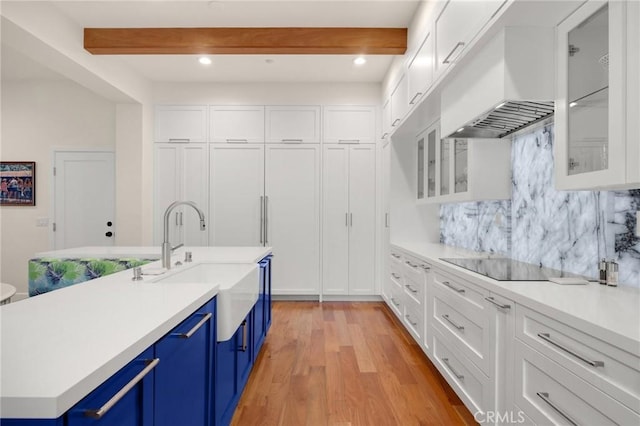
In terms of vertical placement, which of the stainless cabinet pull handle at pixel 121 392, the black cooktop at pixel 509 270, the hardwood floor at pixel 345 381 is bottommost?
the hardwood floor at pixel 345 381

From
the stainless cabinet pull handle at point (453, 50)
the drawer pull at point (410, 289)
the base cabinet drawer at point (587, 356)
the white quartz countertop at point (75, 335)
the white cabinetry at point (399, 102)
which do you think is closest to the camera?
the white quartz countertop at point (75, 335)

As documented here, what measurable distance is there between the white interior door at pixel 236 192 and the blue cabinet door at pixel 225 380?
265cm

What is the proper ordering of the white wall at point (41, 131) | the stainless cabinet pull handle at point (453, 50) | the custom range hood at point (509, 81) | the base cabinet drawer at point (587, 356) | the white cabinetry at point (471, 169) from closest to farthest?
the base cabinet drawer at point (587, 356) → the custom range hood at point (509, 81) → the stainless cabinet pull handle at point (453, 50) → the white cabinetry at point (471, 169) → the white wall at point (41, 131)

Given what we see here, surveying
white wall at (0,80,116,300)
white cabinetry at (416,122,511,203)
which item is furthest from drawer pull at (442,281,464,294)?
white wall at (0,80,116,300)

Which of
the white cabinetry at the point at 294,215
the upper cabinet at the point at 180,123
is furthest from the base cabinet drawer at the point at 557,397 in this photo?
the upper cabinet at the point at 180,123

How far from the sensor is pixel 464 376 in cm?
191

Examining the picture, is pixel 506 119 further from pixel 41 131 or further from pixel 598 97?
pixel 41 131

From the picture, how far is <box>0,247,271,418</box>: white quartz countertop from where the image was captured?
592 millimetres

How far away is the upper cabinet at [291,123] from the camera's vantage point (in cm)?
450

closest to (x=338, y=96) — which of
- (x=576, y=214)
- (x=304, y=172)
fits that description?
(x=304, y=172)

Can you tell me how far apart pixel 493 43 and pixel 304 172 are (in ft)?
9.83

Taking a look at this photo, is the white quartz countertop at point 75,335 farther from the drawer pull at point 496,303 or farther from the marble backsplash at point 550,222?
the marble backsplash at point 550,222

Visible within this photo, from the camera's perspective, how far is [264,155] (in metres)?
4.51

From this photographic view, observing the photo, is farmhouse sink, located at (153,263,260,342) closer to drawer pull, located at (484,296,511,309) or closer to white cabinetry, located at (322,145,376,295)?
drawer pull, located at (484,296,511,309)
